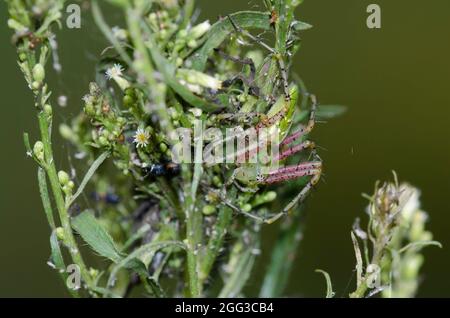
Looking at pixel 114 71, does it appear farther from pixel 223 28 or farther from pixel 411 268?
pixel 411 268

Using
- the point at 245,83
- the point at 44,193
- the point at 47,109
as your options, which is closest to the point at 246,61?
the point at 245,83

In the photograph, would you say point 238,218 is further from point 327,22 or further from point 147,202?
point 327,22

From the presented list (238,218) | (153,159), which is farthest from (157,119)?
(238,218)

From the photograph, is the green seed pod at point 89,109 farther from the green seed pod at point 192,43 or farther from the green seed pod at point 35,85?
the green seed pod at point 192,43

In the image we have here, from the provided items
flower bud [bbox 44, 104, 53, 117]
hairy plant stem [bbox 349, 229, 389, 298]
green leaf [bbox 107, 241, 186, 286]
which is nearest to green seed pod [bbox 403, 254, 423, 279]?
hairy plant stem [bbox 349, 229, 389, 298]

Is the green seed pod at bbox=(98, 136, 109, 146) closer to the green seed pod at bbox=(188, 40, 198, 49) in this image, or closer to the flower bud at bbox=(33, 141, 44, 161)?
the flower bud at bbox=(33, 141, 44, 161)
